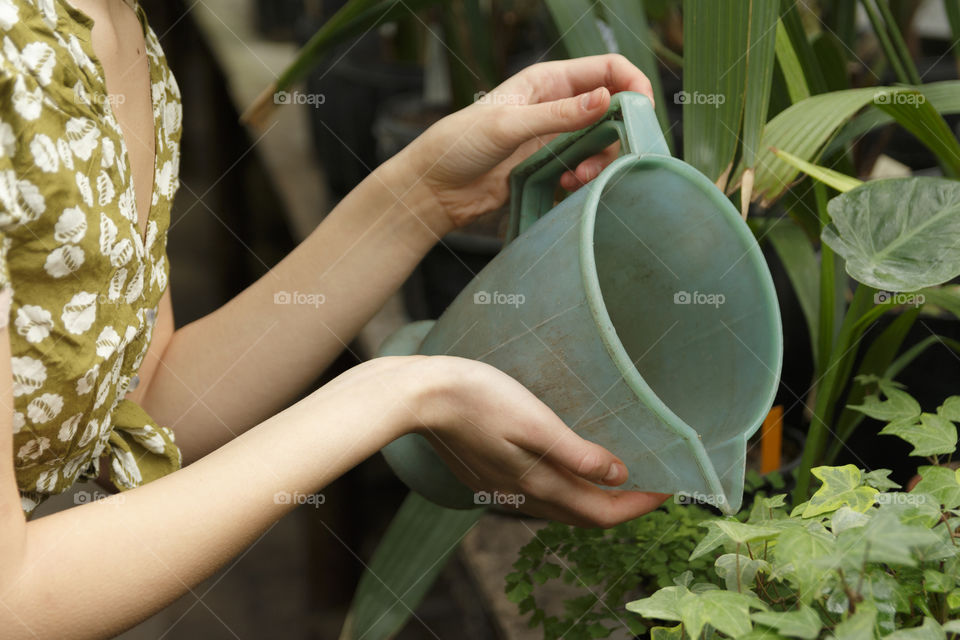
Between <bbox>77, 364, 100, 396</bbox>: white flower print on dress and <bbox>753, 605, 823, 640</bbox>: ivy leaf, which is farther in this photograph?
<bbox>77, 364, 100, 396</bbox>: white flower print on dress

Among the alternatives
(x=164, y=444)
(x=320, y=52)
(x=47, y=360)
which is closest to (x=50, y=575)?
(x=47, y=360)

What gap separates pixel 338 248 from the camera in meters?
0.75

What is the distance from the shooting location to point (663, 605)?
40cm

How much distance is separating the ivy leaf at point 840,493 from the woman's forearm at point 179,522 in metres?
0.22

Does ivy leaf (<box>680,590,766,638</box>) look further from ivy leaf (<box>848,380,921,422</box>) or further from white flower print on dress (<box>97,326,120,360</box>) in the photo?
white flower print on dress (<box>97,326,120,360</box>)

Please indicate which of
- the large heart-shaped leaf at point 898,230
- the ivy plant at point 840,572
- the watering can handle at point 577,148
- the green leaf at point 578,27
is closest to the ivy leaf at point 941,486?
the ivy plant at point 840,572

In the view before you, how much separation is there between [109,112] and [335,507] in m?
1.01

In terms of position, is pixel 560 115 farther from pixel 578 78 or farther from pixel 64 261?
pixel 64 261

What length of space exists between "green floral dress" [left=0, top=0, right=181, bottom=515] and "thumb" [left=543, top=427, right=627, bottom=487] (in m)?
0.29

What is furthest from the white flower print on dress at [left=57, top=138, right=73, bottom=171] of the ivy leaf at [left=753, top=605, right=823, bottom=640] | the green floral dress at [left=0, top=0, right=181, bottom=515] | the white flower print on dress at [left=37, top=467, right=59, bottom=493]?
the ivy leaf at [left=753, top=605, right=823, bottom=640]

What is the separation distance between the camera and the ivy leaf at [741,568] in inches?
16.8

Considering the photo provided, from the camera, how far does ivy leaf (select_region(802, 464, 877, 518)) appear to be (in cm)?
45

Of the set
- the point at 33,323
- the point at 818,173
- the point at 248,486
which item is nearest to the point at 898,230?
the point at 818,173

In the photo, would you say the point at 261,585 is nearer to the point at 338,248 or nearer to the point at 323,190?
the point at 323,190
